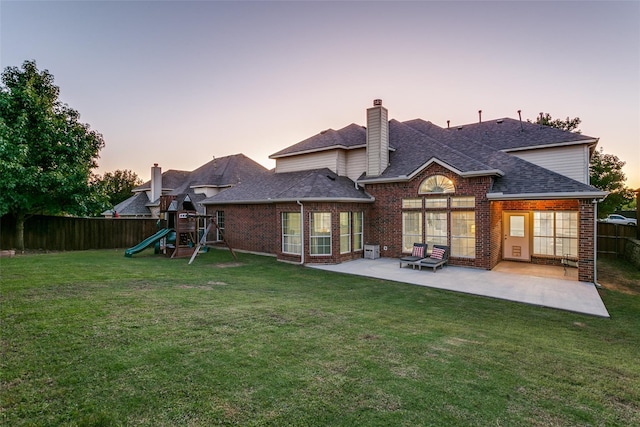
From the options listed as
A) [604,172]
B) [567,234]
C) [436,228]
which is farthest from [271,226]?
[604,172]

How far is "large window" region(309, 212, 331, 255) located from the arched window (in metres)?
4.45

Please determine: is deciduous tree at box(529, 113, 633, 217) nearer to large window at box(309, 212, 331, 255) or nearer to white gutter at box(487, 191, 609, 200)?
white gutter at box(487, 191, 609, 200)

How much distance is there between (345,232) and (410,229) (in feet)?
9.96

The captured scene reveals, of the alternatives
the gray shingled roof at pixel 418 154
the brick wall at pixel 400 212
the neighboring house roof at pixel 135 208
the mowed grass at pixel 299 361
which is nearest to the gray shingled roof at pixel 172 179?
the neighboring house roof at pixel 135 208

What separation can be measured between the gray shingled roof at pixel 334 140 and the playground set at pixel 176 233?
653cm

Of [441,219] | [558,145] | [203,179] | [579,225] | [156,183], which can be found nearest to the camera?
[579,225]

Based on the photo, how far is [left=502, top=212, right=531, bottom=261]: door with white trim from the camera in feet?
45.1

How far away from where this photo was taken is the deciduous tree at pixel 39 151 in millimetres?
12984

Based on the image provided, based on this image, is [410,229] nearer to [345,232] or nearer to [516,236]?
[345,232]

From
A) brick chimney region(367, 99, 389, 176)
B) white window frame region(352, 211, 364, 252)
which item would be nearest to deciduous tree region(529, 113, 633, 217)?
brick chimney region(367, 99, 389, 176)

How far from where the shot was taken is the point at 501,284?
31.4 feet

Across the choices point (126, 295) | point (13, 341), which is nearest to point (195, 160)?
point (126, 295)

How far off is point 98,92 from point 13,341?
51.0 feet

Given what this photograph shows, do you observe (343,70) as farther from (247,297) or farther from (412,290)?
(247,297)
